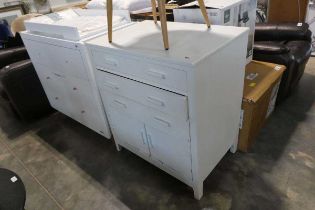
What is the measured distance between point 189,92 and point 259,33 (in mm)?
1502

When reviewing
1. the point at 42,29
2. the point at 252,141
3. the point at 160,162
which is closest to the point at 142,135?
the point at 160,162

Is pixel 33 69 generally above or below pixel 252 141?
above

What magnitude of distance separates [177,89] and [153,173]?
0.73 metres

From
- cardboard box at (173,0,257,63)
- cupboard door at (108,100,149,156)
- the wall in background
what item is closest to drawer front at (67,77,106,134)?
cupboard door at (108,100,149,156)

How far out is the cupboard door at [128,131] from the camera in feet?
4.16

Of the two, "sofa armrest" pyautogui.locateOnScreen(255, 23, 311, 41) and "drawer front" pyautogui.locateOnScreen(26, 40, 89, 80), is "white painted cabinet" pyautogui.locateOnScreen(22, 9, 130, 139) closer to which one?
"drawer front" pyautogui.locateOnScreen(26, 40, 89, 80)

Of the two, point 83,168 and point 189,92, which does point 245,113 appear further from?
point 83,168

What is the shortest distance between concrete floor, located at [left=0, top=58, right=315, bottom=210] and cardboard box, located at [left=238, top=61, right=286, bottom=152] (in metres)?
0.12

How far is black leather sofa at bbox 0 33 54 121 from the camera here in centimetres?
180

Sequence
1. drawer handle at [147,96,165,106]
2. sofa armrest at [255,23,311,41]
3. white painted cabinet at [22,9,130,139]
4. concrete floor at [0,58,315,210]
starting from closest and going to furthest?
drawer handle at [147,96,165,106]
concrete floor at [0,58,315,210]
white painted cabinet at [22,9,130,139]
sofa armrest at [255,23,311,41]

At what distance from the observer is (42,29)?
60.3 inches

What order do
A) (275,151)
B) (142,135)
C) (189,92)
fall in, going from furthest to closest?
(275,151), (142,135), (189,92)

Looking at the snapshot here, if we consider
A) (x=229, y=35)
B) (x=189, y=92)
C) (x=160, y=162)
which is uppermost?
(x=229, y=35)

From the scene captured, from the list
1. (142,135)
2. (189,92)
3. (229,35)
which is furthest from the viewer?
(142,135)
